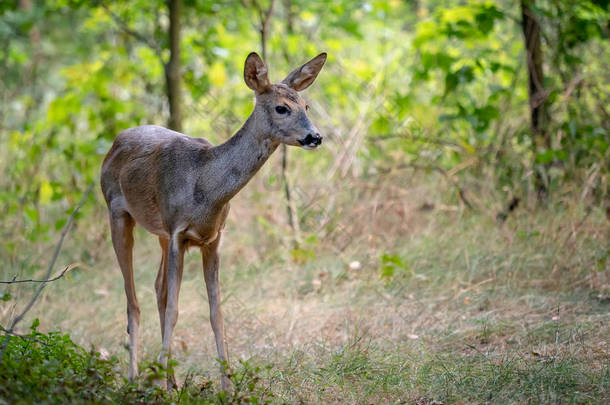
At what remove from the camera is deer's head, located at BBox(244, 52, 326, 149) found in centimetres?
370

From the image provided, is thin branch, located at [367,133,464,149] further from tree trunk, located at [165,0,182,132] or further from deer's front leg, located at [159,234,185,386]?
deer's front leg, located at [159,234,185,386]

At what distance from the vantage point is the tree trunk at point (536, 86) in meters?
6.81

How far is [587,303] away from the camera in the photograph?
16.6ft

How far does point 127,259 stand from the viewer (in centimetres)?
445

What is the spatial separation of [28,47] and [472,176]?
9.12 m

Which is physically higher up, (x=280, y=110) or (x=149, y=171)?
(x=280, y=110)

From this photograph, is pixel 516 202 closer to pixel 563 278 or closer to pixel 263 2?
pixel 563 278

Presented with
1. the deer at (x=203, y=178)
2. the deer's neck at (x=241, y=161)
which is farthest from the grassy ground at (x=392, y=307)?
the deer's neck at (x=241, y=161)

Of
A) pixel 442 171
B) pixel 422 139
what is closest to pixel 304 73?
pixel 442 171

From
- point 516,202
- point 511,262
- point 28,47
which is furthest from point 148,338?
point 28,47

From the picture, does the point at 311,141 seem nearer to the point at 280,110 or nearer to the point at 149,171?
the point at 280,110

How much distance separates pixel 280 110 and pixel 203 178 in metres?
0.60

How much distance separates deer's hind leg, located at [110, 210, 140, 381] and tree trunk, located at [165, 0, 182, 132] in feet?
10.1

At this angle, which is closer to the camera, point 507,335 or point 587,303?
point 507,335
